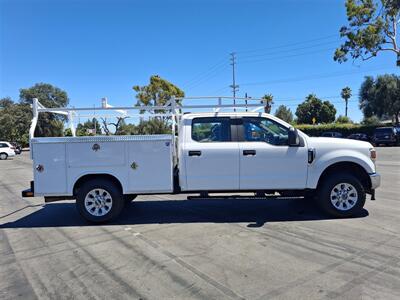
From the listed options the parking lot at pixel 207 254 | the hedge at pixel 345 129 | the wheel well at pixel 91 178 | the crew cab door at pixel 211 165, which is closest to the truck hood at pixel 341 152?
the parking lot at pixel 207 254

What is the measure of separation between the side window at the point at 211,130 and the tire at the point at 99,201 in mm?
1873

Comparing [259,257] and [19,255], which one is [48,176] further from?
[259,257]

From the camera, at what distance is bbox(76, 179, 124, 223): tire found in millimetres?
6707

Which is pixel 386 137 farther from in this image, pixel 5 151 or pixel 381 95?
pixel 5 151

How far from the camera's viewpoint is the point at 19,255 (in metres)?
5.22

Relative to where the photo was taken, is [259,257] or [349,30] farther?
[349,30]

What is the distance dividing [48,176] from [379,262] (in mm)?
5700

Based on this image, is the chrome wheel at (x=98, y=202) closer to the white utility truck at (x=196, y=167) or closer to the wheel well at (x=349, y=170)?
the white utility truck at (x=196, y=167)

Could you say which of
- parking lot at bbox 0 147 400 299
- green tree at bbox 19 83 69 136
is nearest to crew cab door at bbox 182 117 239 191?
parking lot at bbox 0 147 400 299

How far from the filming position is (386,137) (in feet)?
113

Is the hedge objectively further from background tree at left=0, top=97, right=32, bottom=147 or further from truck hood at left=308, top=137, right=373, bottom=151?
background tree at left=0, top=97, right=32, bottom=147

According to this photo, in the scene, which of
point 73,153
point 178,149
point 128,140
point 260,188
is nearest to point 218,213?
point 260,188

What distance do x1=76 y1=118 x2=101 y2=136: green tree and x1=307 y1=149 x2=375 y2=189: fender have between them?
4.65 m

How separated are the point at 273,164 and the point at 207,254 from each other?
8.12 feet
